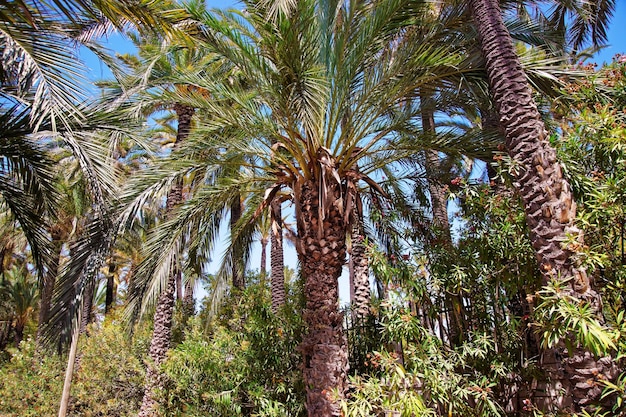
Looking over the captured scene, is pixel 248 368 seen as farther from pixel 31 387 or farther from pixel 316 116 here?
pixel 31 387

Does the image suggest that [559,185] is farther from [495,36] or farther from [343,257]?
[343,257]

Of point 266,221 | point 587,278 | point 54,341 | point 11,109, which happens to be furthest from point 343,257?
point 266,221

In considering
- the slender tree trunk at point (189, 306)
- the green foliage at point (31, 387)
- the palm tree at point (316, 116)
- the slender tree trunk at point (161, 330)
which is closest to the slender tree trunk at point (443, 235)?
the palm tree at point (316, 116)

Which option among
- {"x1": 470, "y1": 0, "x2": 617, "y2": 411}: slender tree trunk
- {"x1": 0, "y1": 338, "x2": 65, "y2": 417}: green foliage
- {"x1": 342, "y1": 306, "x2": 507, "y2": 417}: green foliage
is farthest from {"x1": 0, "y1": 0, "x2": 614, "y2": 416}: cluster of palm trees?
{"x1": 0, "y1": 338, "x2": 65, "y2": 417}: green foliage

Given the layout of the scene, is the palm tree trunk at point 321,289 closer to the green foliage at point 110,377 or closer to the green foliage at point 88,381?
the green foliage at point 88,381

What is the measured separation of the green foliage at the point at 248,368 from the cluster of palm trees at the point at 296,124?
2.80ft

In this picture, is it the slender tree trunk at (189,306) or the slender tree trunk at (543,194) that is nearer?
the slender tree trunk at (543,194)

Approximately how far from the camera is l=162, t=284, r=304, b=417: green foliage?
21.8 feet

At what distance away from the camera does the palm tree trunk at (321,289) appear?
603 cm

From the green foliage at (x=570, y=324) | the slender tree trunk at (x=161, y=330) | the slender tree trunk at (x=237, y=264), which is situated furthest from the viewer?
the slender tree trunk at (x=161, y=330)

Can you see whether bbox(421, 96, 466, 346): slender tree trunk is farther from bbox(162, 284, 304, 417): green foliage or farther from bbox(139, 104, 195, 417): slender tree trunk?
bbox(139, 104, 195, 417): slender tree trunk

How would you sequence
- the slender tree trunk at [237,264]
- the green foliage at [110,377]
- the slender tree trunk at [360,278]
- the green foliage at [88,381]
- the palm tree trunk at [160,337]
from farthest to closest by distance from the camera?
the green foliage at [88,381] → the green foliage at [110,377] → the palm tree trunk at [160,337] → the slender tree trunk at [237,264] → the slender tree trunk at [360,278]

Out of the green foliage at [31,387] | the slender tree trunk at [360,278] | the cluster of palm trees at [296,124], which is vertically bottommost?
the green foliage at [31,387]

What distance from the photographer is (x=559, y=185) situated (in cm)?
443
